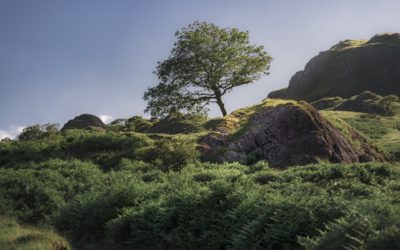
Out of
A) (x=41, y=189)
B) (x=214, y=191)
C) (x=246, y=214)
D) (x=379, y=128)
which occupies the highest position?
(x=41, y=189)

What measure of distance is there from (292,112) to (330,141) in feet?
9.53

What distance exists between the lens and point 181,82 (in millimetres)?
44781

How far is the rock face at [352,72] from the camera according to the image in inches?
4641

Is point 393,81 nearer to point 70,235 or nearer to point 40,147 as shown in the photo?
point 40,147

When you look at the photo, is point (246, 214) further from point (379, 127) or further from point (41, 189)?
point (379, 127)

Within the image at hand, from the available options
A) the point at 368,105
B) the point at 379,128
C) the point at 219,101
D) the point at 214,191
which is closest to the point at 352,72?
the point at 368,105

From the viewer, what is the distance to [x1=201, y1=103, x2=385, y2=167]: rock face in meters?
27.1

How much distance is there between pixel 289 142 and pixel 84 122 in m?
58.3

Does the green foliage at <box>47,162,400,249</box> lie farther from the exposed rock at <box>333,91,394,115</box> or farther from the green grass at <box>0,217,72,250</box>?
the exposed rock at <box>333,91,394,115</box>

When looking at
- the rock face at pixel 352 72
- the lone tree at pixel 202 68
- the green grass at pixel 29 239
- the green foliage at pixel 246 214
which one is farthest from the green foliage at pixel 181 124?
the rock face at pixel 352 72

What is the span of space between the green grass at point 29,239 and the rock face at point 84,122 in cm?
6533

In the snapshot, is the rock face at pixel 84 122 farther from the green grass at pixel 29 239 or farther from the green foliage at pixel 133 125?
the green grass at pixel 29 239

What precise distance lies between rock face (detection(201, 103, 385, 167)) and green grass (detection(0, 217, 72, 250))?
1449cm

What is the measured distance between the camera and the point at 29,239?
43.0 feet
